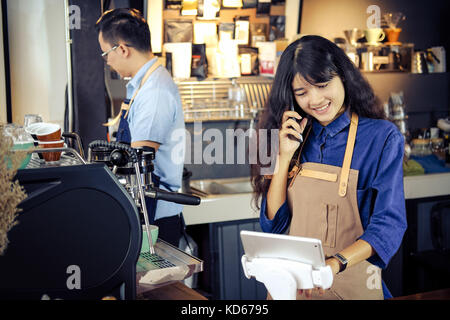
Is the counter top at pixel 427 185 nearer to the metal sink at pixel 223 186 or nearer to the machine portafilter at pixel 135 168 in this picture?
the metal sink at pixel 223 186

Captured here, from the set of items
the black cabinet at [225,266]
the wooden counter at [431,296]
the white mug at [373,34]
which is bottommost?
the black cabinet at [225,266]

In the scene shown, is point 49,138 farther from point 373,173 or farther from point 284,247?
point 373,173

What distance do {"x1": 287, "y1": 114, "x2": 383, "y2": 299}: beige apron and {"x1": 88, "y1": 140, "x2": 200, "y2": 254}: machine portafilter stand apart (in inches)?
22.6

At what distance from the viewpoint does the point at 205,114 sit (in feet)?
13.3

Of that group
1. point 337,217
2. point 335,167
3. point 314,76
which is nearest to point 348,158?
point 335,167

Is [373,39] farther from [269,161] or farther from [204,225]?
[269,161]

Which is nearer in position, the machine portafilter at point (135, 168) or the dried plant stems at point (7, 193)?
the dried plant stems at point (7, 193)

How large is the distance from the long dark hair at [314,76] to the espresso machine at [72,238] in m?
0.92

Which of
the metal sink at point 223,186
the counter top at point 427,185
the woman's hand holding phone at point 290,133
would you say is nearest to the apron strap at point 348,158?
the woman's hand holding phone at point 290,133

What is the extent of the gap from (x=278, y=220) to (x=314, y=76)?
0.57m

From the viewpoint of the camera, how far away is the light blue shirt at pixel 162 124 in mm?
2498

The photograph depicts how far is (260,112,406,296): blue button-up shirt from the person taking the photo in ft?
5.47

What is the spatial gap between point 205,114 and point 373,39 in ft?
5.54

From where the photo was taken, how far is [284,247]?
122 cm
